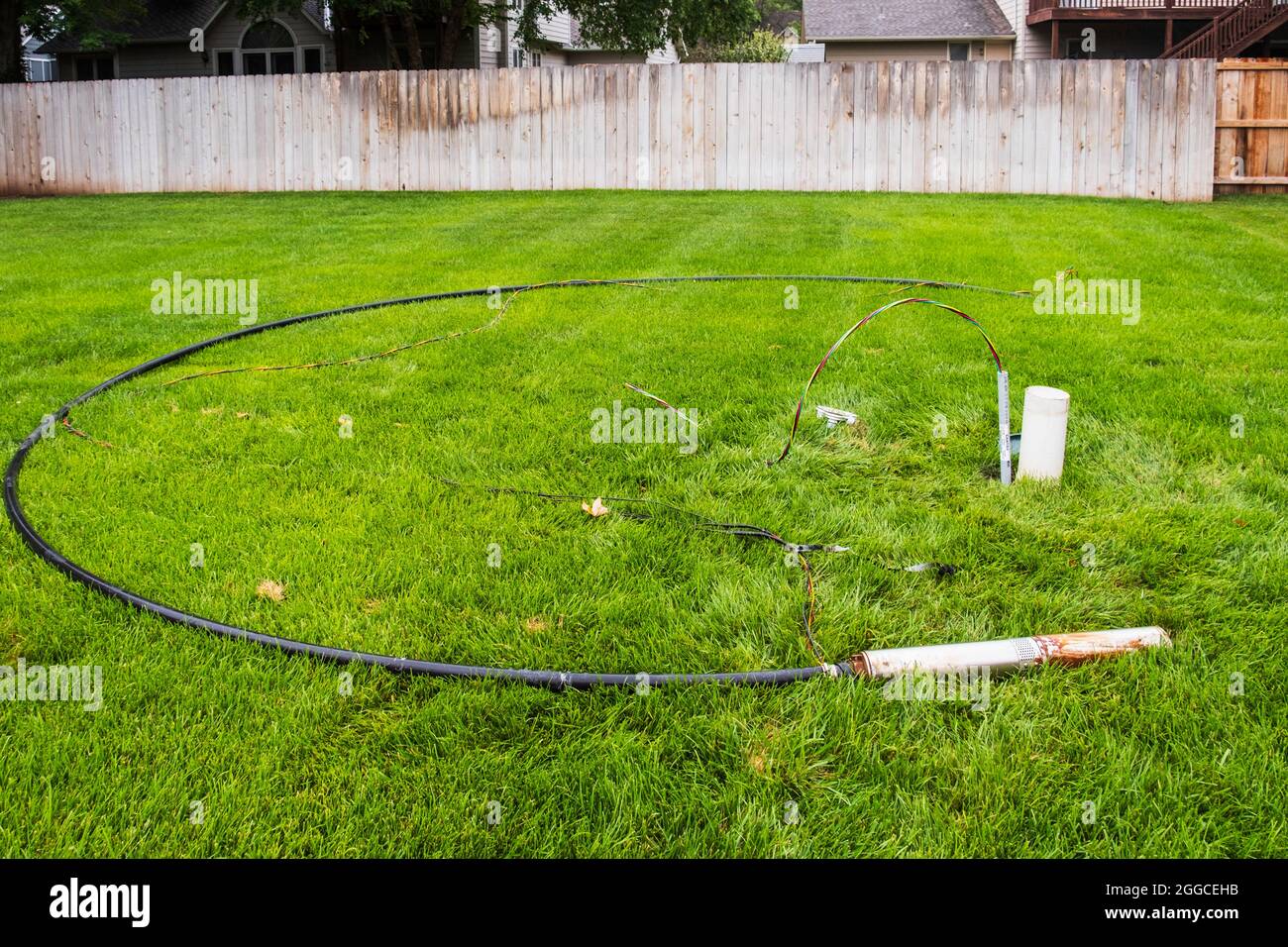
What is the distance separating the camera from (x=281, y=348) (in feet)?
18.6

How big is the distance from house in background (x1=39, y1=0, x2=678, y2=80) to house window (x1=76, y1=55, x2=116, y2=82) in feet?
1.93

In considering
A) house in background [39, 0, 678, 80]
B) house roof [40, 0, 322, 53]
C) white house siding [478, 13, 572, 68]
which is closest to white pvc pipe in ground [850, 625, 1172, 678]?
white house siding [478, 13, 572, 68]

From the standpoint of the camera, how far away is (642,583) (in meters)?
2.90

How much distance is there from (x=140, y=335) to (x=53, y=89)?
1152cm

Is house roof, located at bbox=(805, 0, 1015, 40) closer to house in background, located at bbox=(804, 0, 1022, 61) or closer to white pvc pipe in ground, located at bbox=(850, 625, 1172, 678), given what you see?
house in background, located at bbox=(804, 0, 1022, 61)

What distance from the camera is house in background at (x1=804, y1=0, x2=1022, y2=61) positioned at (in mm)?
26172

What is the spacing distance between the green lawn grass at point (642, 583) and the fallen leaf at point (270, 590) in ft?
0.10

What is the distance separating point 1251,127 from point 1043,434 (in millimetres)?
12684

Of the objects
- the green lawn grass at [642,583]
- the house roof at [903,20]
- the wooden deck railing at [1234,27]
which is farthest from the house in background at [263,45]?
the green lawn grass at [642,583]

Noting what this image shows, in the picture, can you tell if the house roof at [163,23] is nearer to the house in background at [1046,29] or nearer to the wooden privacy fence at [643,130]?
the wooden privacy fence at [643,130]

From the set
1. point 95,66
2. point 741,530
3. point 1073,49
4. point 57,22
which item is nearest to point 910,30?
point 1073,49

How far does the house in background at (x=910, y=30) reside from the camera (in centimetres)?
2617
